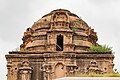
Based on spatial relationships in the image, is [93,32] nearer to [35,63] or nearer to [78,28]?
[78,28]

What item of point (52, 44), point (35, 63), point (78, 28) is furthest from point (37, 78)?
point (78, 28)

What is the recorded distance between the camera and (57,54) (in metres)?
40.5

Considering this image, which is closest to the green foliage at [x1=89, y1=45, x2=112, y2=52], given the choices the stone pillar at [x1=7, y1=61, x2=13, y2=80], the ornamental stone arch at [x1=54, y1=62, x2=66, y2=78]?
the ornamental stone arch at [x1=54, y1=62, x2=66, y2=78]

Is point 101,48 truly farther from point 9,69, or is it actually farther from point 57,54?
point 9,69

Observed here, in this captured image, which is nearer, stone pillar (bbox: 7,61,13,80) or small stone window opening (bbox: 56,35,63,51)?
stone pillar (bbox: 7,61,13,80)

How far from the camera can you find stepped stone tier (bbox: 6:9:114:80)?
40.3 m

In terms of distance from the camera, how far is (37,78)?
1606 inches

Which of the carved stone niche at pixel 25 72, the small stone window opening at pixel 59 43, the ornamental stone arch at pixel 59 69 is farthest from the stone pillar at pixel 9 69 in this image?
the small stone window opening at pixel 59 43

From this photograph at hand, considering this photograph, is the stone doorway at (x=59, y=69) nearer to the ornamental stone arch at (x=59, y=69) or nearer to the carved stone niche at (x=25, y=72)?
the ornamental stone arch at (x=59, y=69)

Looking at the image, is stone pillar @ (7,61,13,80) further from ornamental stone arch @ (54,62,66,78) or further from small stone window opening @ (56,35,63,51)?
small stone window opening @ (56,35,63,51)

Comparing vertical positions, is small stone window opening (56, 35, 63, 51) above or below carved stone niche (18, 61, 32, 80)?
above

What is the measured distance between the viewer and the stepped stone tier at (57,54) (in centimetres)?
4031

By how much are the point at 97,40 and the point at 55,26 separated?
19.2 ft

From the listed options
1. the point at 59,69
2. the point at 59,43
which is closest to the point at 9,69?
the point at 59,69
